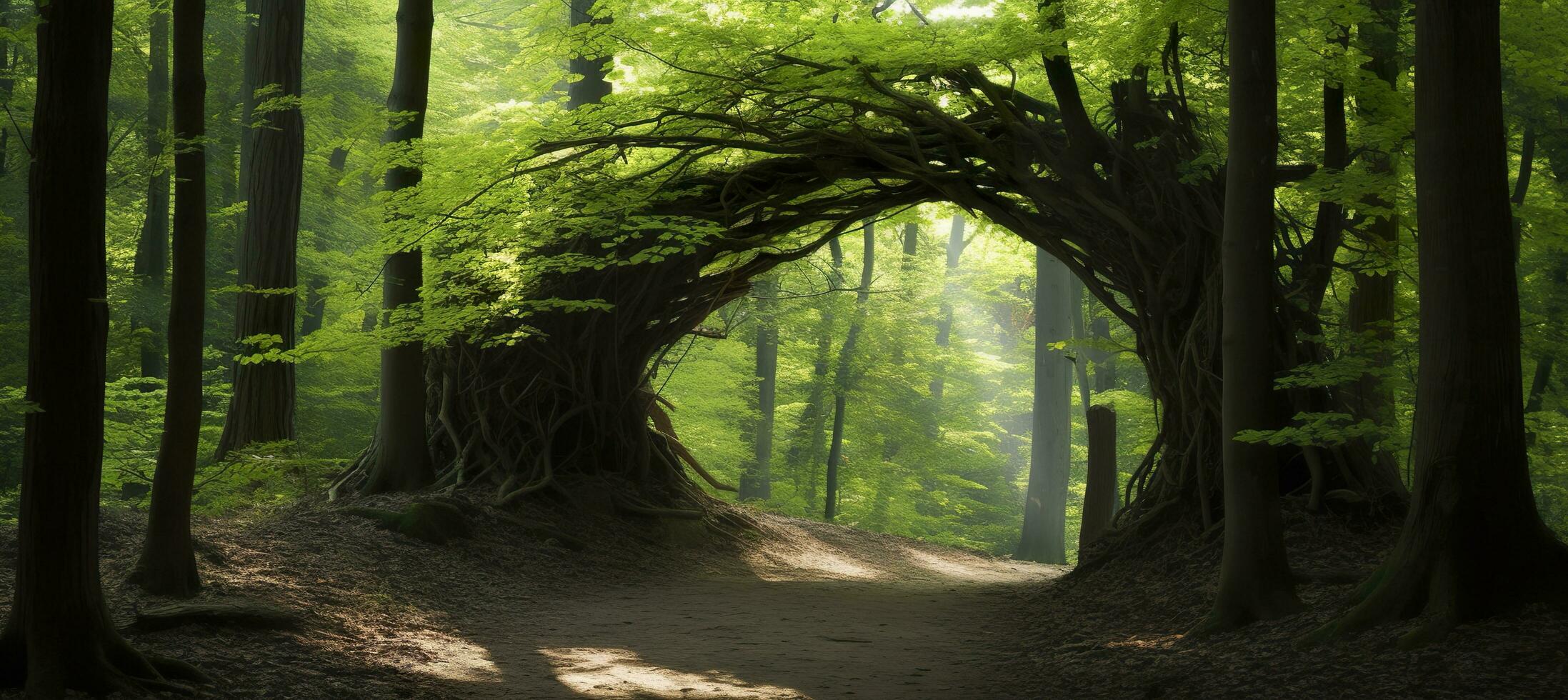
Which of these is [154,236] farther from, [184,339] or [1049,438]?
[1049,438]

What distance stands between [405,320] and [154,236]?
900 cm

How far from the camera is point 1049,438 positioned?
19656 mm

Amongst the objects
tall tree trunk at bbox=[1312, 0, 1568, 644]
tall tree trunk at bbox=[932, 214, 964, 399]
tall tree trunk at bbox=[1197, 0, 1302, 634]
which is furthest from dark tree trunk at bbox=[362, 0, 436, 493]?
tall tree trunk at bbox=[932, 214, 964, 399]

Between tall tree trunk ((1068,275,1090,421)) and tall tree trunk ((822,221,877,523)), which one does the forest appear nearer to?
tall tree trunk ((822,221,877,523))

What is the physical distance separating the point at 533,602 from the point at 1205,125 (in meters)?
6.62

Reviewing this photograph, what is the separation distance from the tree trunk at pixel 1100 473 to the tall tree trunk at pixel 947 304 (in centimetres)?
1136

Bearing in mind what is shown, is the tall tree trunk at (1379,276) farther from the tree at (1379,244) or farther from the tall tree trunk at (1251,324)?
the tall tree trunk at (1251,324)

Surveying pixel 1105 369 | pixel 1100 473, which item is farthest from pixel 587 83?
pixel 1105 369

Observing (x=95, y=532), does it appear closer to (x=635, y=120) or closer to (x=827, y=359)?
(x=635, y=120)

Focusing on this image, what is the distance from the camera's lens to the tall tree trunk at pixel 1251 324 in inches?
235

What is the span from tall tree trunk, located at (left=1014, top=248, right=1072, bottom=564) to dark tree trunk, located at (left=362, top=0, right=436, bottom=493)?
484 inches

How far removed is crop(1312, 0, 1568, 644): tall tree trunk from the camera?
4859 millimetres

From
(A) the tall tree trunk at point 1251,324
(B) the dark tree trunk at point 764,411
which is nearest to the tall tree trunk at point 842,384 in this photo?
(B) the dark tree trunk at point 764,411

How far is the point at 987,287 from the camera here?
28.3 m
